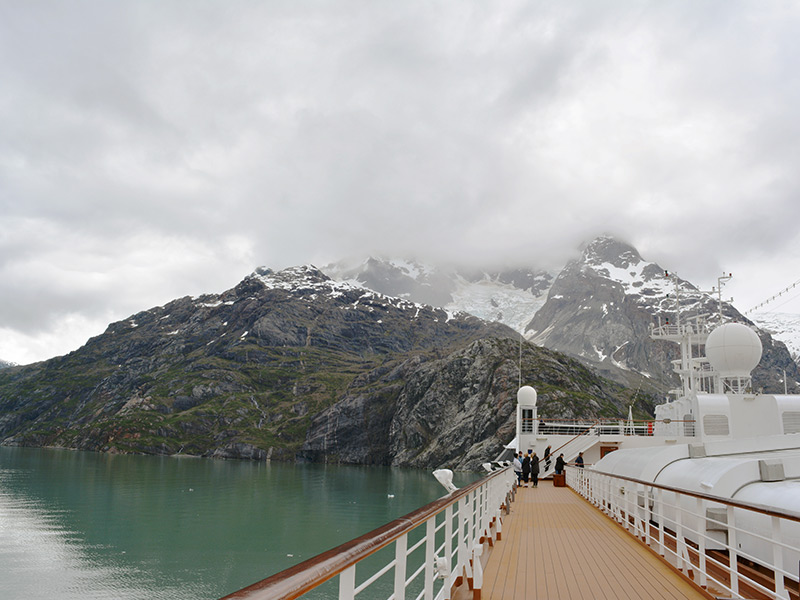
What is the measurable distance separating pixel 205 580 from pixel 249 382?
127 meters

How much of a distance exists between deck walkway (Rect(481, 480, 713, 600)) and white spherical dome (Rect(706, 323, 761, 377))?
18612 millimetres

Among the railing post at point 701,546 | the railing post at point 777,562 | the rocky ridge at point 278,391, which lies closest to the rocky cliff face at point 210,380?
the rocky ridge at point 278,391

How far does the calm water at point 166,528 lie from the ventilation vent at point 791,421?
68.6 feet

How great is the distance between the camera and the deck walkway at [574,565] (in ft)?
24.4

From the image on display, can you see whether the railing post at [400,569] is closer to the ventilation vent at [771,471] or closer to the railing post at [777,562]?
the railing post at [777,562]

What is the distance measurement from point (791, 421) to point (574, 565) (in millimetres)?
21452

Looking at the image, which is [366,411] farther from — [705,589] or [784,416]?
[705,589]

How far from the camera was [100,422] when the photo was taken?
13225cm

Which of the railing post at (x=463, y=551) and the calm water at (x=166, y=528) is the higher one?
the railing post at (x=463, y=551)

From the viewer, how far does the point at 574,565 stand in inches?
362

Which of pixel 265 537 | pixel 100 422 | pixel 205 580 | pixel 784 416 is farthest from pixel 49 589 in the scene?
pixel 100 422

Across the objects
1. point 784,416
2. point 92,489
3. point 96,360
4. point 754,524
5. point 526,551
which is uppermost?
point 96,360

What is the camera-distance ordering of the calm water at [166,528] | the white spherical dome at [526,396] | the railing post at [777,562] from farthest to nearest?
the white spherical dome at [526,396] < the calm water at [166,528] < the railing post at [777,562]

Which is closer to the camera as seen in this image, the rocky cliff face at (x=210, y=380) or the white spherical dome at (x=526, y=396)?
the white spherical dome at (x=526, y=396)
